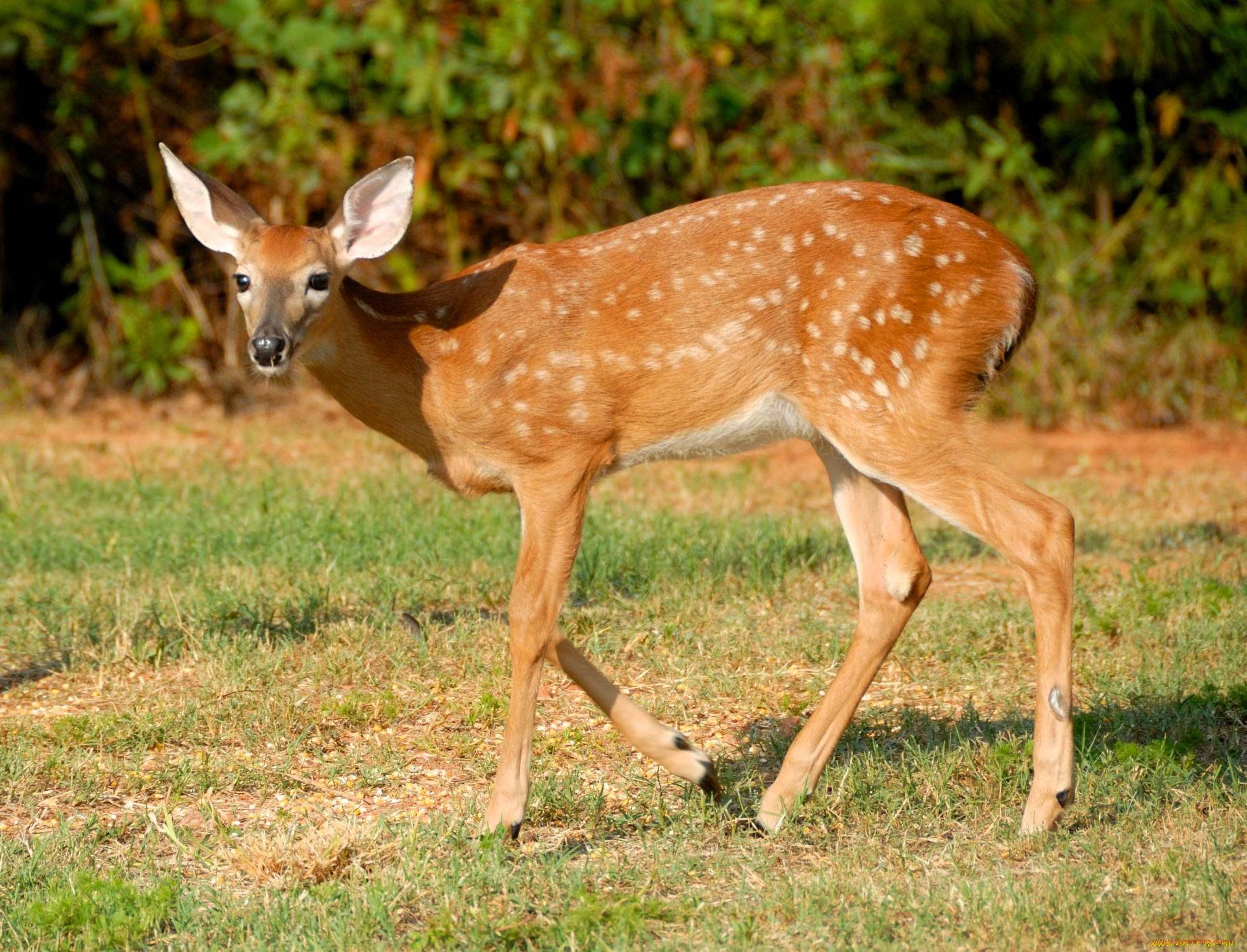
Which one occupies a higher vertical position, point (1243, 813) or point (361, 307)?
point (361, 307)

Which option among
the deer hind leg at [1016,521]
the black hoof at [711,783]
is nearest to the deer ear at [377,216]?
the deer hind leg at [1016,521]

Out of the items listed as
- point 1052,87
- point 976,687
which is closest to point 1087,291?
point 1052,87

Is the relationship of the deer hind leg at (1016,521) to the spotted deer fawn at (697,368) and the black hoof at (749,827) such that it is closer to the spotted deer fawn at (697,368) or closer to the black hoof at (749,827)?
the spotted deer fawn at (697,368)

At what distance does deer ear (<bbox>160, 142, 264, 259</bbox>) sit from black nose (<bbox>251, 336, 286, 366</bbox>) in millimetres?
544

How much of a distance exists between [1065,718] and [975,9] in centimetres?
719

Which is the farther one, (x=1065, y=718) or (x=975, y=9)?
(x=975, y=9)

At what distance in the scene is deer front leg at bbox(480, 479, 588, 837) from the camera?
4293 mm

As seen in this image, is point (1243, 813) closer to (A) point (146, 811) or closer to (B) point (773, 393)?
(B) point (773, 393)

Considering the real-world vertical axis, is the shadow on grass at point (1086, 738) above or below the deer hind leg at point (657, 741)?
below

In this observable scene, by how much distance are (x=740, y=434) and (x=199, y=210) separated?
6.30ft

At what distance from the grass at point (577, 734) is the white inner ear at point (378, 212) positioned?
4.78 ft

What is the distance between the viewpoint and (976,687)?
5324 millimetres

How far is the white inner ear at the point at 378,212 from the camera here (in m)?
5.02

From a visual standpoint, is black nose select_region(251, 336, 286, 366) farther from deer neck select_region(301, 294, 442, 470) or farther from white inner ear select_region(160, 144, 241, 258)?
white inner ear select_region(160, 144, 241, 258)
